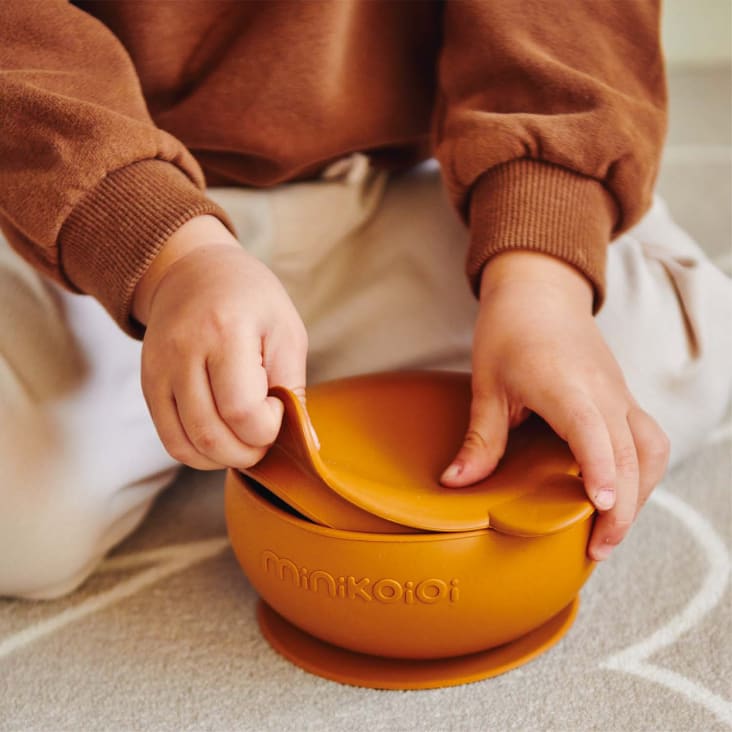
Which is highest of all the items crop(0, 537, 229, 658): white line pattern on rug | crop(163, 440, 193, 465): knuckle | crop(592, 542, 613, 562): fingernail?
crop(163, 440, 193, 465): knuckle

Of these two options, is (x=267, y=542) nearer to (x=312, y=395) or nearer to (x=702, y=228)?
(x=312, y=395)

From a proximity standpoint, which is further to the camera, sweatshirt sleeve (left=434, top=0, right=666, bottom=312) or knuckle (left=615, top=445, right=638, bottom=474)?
sweatshirt sleeve (left=434, top=0, right=666, bottom=312)

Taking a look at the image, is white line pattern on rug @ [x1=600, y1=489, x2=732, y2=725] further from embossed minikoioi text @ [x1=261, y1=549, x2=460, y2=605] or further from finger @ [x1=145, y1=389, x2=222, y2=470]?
finger @ [x1=145, y1=389, x2=222, y2=470]

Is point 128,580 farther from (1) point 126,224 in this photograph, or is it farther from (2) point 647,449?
(2) point 647,449

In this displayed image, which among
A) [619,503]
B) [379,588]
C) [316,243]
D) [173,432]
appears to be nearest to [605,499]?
[619,503]

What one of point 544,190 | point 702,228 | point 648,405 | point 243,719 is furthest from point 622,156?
point 702,228

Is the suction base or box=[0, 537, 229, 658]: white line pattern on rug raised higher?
the suction base

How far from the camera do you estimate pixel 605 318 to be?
0.71 metres

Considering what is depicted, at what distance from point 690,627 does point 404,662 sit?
175 millimetres

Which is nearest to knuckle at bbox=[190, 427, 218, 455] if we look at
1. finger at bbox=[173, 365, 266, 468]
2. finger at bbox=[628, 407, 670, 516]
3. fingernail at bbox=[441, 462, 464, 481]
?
finger at bbox=[173, 365, 266, 468]

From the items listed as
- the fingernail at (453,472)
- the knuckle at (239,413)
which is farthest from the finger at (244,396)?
the fingernail at (453,472)

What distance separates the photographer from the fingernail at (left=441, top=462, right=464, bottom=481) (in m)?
0.52

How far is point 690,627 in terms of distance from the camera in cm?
56

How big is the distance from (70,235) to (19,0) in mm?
163
